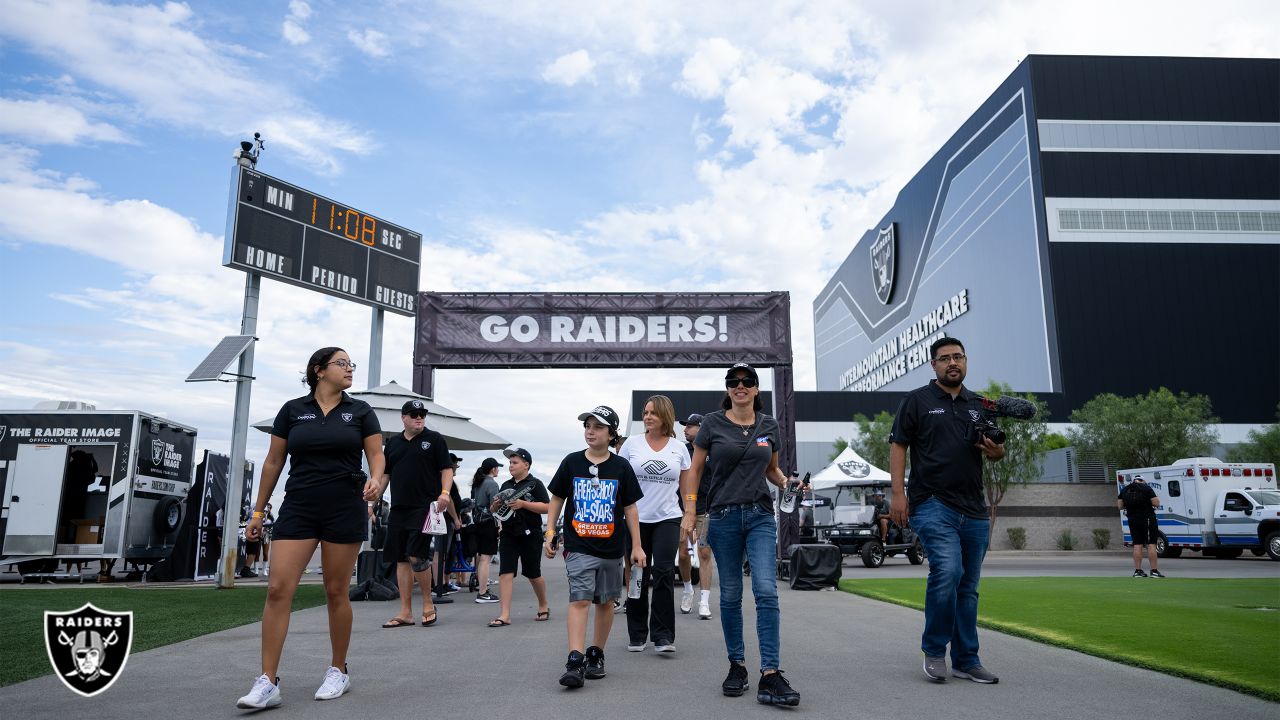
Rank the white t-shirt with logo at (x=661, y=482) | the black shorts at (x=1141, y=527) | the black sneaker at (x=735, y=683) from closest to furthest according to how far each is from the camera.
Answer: the black sneaker at (x=735, y=683)
the white t-shirt with logo at (x=661, y=482)
the black shorts at (x=1141, y=527)

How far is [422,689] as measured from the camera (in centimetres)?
475

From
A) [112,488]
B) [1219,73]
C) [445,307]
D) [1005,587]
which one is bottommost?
[1005,587]

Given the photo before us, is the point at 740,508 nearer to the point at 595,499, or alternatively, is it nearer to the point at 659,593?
the point at 595,499

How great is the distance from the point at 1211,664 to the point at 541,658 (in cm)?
434

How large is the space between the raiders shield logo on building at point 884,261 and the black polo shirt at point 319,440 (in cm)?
6664

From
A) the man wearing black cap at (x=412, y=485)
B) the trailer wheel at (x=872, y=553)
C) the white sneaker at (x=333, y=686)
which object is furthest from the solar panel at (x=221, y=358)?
the trailer wheel at (x=872, y=553)

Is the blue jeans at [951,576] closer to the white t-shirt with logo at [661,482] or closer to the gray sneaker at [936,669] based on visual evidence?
A: the gray sneaker at [936,669]

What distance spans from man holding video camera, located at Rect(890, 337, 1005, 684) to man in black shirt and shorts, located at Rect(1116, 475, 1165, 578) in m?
11.2

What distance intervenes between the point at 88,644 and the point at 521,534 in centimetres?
471

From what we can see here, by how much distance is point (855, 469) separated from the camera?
23141 millimetres

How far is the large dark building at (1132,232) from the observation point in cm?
4453

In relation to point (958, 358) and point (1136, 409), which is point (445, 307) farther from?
point (1136, 409)

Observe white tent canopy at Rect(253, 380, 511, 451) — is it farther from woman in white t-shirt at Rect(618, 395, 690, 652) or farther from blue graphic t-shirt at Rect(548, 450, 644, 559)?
blue graphic t-shirt at Rect(548, 450, 644, 559)

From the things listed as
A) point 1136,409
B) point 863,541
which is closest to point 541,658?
point 863,541
